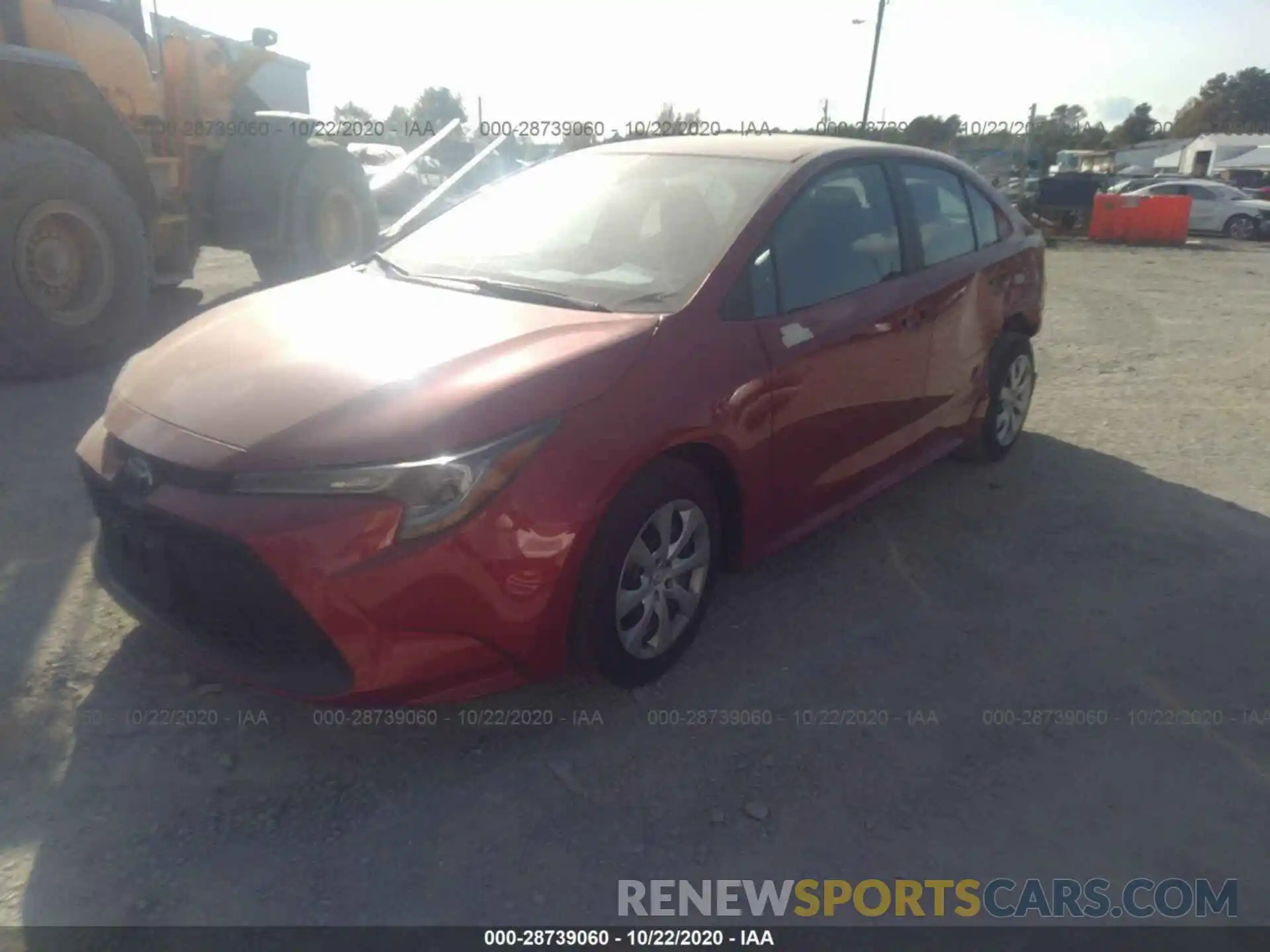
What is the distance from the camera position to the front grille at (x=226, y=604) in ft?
7.77

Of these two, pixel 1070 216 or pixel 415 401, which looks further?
pixel 1070 216

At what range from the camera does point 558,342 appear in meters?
2.79

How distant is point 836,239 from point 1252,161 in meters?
47.1

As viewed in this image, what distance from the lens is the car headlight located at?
2363 millimetres

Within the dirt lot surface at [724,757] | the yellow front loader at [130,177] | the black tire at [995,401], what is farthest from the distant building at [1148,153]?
the dirt lot surface at [724,757]

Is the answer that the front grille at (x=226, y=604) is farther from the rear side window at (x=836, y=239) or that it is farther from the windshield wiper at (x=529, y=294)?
the rear side window at (x=836, y=239)

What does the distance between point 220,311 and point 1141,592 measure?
11.7 feet

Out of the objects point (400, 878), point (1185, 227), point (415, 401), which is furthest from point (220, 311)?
point (1185, 227)

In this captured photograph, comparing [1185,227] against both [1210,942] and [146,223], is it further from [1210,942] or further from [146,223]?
[1210,942]

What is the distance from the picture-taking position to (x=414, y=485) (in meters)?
2.37

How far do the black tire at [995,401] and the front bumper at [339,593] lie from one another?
9.87ft

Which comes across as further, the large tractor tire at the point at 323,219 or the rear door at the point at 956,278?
the large tractor tire at the point at 323,219
